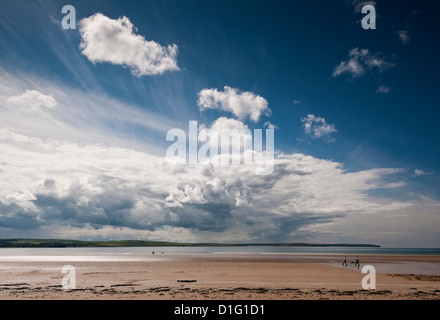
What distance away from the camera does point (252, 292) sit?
24.9 metres
